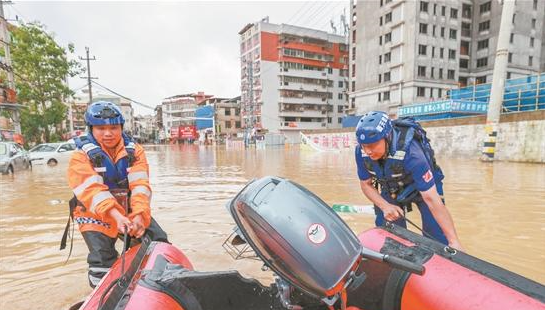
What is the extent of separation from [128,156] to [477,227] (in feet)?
16.4

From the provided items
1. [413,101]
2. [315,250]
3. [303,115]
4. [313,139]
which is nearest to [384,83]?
[413,101]

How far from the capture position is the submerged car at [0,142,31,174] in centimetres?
1172

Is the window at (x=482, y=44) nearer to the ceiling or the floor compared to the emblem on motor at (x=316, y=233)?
nearer to the ceiling

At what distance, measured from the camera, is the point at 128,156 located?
250cm

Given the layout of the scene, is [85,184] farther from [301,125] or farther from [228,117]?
[228,117]

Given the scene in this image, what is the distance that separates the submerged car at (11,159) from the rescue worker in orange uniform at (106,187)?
12.7 m

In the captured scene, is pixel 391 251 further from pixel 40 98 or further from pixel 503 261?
pixel 40 98

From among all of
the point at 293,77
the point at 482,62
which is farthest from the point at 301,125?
the point at 482,62

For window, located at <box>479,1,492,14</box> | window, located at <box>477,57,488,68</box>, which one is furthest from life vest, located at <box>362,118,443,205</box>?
window, located at <box>479,1,492,14</box>

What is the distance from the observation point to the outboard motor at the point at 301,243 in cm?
119

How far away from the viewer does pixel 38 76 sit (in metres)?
22.7

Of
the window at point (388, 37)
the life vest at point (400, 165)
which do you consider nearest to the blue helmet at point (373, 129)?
the life vest at point (400, 165)

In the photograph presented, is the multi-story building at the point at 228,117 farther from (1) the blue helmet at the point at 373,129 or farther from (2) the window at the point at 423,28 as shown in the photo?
(1) the blue helmet at the point at 373,129

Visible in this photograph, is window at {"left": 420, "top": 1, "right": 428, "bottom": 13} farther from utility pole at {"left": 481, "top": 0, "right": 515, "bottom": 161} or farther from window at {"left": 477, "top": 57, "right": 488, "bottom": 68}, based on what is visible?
utility pole at {"left": 481, "top": 0, "right": 515, "bottom": 161}
